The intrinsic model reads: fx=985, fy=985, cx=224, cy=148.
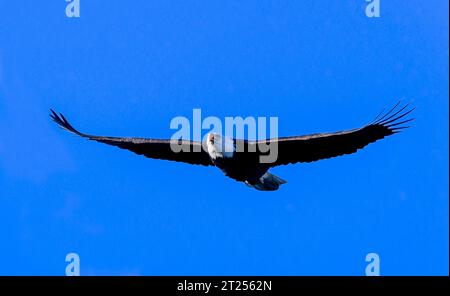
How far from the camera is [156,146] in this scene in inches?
710

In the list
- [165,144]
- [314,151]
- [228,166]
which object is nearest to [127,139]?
[165,144]

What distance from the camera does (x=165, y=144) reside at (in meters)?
17.9

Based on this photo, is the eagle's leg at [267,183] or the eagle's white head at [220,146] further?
the eagle's leg at [267,183]

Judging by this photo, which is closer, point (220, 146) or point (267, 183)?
point (220, 146)

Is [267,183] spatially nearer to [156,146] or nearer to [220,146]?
[220,146]

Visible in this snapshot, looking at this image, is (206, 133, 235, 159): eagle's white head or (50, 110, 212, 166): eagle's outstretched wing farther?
(50, 110, 212, 166): eagle's outstretched wing

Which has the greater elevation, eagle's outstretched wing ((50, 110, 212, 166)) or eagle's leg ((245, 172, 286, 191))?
eagle's outstretched wing ((50, 110, 212, 166))

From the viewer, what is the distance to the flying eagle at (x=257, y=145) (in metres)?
16.7

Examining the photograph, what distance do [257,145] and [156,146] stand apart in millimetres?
2133

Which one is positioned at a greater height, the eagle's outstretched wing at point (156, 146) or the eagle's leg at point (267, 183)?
the eagle's outstretched wing at point (156, 146)

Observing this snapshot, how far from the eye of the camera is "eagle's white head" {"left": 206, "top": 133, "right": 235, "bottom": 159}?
1689 centimetres
